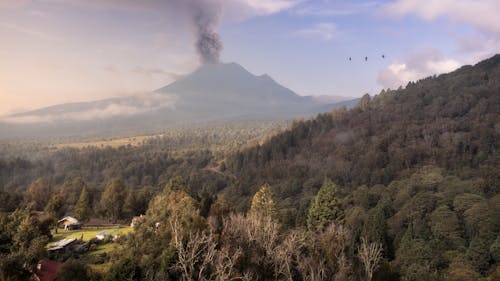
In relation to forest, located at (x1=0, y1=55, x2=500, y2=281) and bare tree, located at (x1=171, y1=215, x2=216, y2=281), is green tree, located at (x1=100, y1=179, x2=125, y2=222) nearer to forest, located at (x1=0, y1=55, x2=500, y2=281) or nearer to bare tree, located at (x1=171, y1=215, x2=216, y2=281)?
forest, located at (x1=0, y1=55, x2=500, y2=281)

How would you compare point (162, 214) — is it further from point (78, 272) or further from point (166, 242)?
point (78, 272)

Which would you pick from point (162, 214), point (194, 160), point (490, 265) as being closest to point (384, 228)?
point (490, 265)

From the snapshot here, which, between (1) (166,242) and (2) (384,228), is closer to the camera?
(1) (166,242)

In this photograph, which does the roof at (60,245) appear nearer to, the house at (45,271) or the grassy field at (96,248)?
the grassy field at (96,248)

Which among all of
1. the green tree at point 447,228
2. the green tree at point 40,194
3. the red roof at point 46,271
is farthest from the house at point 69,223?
the green tree at point 447,228

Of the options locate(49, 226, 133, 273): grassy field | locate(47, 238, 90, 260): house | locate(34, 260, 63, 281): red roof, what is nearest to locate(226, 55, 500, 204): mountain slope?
locate(49, 226, 133, 273): grassy field

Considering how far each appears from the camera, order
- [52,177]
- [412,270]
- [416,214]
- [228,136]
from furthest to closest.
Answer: [228,136]
[52,177]
[416,214]
[412,270]

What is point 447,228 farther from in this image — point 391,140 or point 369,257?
point 391,140
